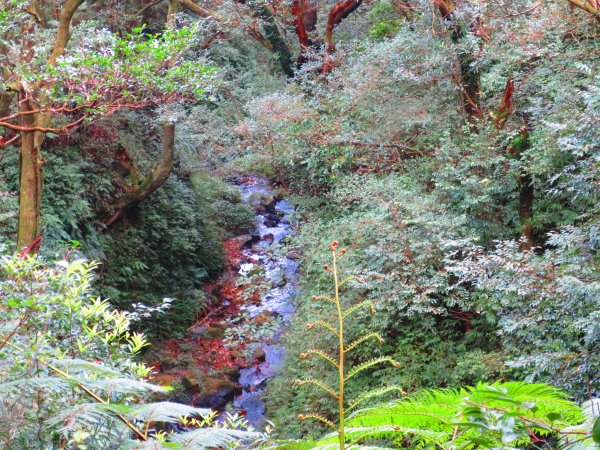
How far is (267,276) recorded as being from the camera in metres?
12.4

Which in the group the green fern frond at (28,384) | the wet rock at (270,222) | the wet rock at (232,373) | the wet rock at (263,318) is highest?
the green fern frond at (28,384)

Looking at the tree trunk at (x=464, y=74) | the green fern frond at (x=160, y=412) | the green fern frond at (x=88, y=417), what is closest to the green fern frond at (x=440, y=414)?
the green fern frond at (x=160, y=412)

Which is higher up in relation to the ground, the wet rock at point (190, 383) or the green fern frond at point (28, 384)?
the green fern frond at point (28, 384)

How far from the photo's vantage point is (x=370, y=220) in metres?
7.50

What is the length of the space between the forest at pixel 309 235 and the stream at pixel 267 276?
66 millimetres

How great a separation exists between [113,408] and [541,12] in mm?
8045

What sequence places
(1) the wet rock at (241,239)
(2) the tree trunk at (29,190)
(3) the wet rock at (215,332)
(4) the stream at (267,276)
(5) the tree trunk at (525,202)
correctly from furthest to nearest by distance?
1. (1) the wet rock at (241,239)
2. (3) the wet rock at (215,332)
3. (4) the stream at (267,276)
4. (5) the tree trunk at (525,202)
5. (2) the tree trunk at (29,190)

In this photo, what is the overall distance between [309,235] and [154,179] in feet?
10.2

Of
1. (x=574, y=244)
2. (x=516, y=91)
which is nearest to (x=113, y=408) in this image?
(x=574, y=244)

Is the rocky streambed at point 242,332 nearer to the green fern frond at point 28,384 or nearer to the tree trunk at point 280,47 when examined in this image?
the tree trunk at point 280,47

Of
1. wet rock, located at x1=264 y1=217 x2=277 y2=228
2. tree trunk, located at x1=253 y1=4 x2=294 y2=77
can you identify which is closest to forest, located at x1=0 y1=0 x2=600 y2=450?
wet rock, located at x1=264 y1=217 x2=277 y2=228

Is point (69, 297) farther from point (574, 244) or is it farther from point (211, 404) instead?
point (211, 404)

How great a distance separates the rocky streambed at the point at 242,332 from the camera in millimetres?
9328

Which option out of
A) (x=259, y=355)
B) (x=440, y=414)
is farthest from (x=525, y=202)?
(x=440, y=414)
